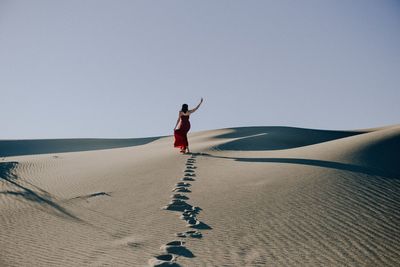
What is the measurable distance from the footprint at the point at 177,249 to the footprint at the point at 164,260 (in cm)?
14

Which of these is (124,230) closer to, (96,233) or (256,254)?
(96,233)

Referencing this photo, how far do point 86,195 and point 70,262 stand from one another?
3564 millimetres

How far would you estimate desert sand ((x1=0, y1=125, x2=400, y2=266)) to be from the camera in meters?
3.96

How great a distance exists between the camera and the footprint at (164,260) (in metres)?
3.68

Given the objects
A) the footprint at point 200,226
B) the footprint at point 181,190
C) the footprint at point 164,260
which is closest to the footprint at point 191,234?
the footprint at point 200,226

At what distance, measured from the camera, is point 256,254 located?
397 centimetres

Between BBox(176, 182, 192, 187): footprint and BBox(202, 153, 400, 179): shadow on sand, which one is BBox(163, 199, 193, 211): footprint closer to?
BBox(176, 182, 192, 187): footprint

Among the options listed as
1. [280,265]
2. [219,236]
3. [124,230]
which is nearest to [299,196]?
[219,236]

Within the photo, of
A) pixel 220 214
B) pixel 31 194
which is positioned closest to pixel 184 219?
pixel 220 214

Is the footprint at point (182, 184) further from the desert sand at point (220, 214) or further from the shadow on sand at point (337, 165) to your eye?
the shadow on sand at point (337, 165)

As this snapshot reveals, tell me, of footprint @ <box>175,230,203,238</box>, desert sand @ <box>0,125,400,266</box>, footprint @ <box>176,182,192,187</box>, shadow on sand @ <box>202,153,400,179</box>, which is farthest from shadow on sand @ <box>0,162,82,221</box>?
shadow on sand @ <box>202,153,400,179</box>

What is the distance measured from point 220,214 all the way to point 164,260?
1.74m

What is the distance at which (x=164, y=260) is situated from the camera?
3.80m

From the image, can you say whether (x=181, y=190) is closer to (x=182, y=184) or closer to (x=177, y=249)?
(x=182, y=184)
